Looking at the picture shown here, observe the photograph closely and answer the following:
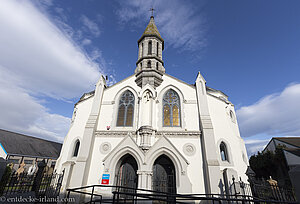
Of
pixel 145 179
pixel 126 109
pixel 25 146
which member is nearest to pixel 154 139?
pixel 145 179

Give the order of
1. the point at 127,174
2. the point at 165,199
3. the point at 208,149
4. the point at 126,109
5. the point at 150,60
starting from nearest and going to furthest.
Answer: the point at 165,199 → the point at 208,149 → the point at 127,174 → the point at 126,109 → the point at 150,60

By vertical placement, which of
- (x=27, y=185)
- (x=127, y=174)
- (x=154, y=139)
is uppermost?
(x=154, y=139)

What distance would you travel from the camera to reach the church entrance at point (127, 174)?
11773mm

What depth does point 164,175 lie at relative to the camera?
1176 cm

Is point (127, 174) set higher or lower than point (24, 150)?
lower

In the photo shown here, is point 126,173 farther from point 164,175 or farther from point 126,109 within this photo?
point 126,109

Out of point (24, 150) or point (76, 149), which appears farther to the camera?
point (24, 150)

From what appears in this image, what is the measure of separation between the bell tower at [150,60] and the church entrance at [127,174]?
7.48 meters

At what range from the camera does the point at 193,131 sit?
12125mm

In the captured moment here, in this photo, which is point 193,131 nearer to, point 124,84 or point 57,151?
point 124,84

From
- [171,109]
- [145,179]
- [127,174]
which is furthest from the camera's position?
[171,109]

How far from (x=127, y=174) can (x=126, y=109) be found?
19.6 feet

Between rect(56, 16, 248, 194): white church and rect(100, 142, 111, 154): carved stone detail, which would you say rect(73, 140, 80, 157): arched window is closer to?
rect(56, 16, 248, 194): white church

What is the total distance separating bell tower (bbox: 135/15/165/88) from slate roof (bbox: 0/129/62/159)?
34047 mm
